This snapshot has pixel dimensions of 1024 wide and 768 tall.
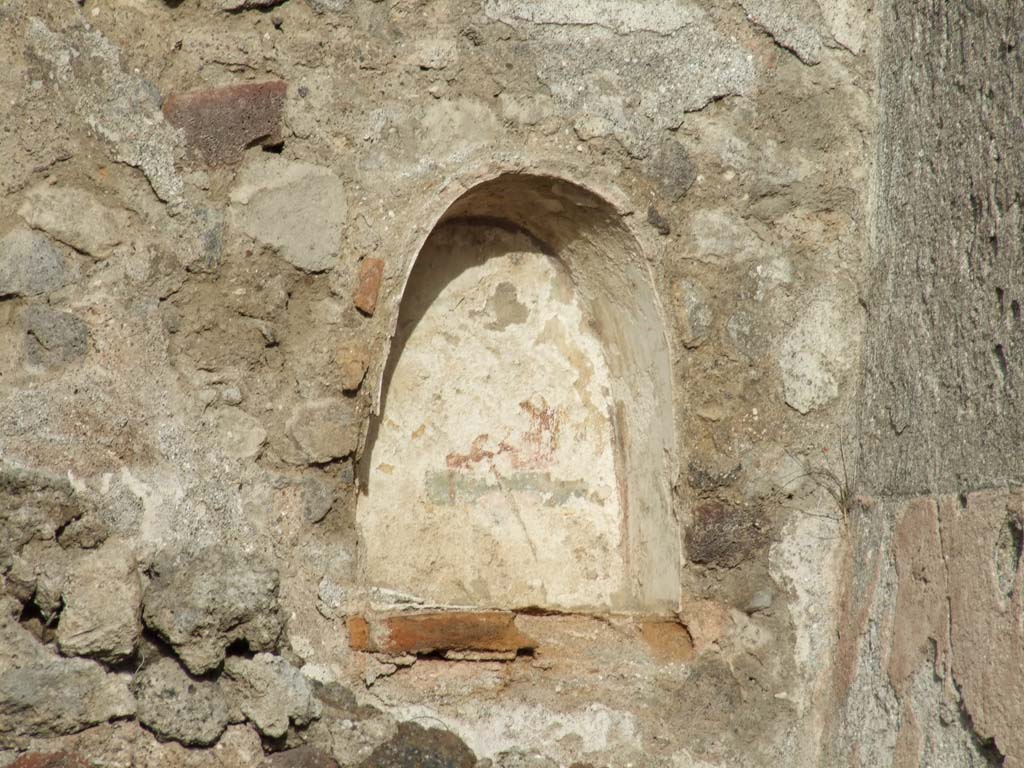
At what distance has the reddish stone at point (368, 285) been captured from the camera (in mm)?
2496

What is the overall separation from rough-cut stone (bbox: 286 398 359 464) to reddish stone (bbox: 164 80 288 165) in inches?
20.5

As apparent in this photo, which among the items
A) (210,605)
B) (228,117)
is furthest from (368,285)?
(210,605)

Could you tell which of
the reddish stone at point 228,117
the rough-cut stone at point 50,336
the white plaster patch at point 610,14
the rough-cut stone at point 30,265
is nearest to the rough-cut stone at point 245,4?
the reddish stone at point 228,117

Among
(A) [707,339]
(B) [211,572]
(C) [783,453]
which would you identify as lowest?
(B) [211,572]

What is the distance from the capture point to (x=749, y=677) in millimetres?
2594

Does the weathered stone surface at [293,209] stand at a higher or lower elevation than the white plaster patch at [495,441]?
higher

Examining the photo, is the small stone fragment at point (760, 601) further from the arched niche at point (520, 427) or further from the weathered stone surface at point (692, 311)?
the weathered stone surface at point (692, 311)

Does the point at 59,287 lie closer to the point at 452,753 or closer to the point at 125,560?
the point at 125,560

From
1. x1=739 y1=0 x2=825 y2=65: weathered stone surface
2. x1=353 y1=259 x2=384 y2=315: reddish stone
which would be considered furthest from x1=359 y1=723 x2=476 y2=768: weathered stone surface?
x1=739 y1=0 x2=825 y2=65: weathered stone surface

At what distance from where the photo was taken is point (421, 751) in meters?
2.44

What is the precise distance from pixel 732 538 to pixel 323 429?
0.90m

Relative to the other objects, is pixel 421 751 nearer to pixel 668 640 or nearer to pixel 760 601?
pixel 668 640

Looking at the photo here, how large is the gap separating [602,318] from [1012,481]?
1.13 metres

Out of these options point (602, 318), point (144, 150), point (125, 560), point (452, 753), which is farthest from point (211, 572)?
point (602, 318)
